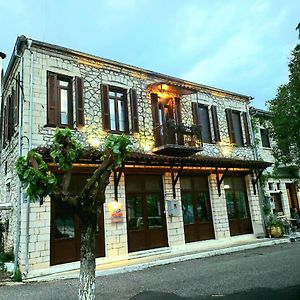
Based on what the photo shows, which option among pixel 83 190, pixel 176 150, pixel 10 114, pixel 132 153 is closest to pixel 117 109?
pixel 132 153

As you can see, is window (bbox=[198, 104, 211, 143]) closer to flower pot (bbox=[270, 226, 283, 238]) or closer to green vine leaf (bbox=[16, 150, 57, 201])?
flower pot (bbox=[270, 226, 283, 238])

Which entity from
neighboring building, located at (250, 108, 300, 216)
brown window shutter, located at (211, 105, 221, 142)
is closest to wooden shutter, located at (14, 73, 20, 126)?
brown window shutter, located at (211, 105, 221, 142)

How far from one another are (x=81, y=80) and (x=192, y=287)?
801cm

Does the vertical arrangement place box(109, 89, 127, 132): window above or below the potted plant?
→ above

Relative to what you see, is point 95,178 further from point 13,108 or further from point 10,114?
point 10,114

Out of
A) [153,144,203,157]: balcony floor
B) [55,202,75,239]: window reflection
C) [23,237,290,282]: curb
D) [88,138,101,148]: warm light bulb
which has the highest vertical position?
[88,138,101,148]: warm light bulb

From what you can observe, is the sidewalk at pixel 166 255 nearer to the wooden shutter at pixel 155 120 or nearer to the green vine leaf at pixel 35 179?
the wooden shutter at pixel 155 120

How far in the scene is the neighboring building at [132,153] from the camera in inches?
396

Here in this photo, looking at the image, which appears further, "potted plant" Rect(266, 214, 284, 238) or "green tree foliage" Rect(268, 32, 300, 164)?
"potted plant" Rect(266, 214, 284, 238)

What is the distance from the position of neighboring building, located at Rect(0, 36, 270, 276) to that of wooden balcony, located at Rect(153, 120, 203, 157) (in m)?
0.04

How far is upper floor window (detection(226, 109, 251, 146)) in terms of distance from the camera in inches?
619

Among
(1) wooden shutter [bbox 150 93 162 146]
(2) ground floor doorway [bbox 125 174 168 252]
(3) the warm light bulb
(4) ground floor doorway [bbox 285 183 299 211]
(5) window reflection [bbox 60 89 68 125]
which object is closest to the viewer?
(5) window reflection [bbox 60 89 68 125]

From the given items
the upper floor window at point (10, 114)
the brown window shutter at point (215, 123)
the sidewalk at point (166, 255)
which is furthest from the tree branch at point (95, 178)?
the brown window shutter at point (215, 123)

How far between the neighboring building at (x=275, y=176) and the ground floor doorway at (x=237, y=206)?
2.33 metres
